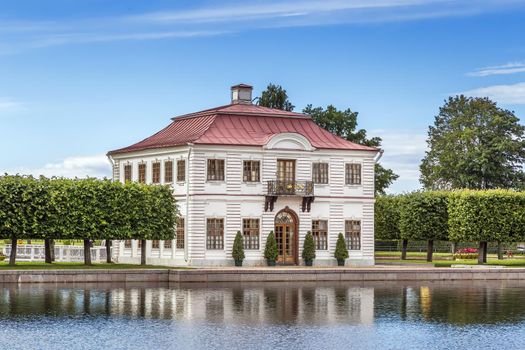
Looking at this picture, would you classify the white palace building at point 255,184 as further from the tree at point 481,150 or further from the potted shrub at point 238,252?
the tree at point 481,150

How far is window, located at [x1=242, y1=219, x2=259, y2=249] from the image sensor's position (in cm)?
6900

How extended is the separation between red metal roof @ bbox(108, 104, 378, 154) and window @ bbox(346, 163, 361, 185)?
1.17m

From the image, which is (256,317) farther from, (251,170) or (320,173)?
(320,173)

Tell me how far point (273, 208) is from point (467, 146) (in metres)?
44.8

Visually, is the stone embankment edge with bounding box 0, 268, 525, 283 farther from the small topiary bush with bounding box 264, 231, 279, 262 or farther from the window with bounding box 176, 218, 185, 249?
the window with bounding box 176, 218, 185, 249

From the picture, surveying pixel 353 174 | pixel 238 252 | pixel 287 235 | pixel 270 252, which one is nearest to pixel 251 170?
pixel 287 235

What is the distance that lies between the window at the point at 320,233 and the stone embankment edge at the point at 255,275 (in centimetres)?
713

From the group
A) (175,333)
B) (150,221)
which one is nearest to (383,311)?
(175,333)

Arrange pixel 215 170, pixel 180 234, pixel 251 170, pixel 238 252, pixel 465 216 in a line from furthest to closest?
pixel 465 216 → pixel 251 170 → pixel 180 234 → pixel 215 170 → pixel 238 252

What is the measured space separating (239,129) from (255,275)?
42.8 feet

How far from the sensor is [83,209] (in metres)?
63.7

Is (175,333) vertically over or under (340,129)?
under

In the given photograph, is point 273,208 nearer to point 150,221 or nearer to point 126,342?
point 150,221

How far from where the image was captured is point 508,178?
106812mm
